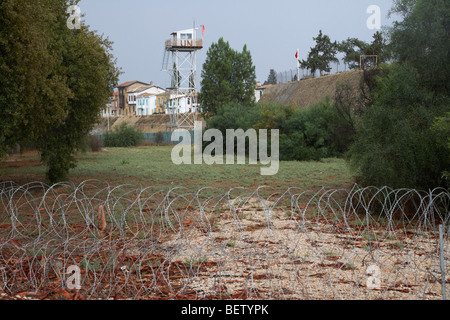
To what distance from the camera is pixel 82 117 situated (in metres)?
16.0

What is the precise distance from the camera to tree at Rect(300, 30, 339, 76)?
49938 mm

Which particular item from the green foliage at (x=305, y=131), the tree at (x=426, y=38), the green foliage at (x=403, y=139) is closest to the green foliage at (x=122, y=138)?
the green foliage at (x=305, y=131)

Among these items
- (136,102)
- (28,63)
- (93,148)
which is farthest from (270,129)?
(136,102)

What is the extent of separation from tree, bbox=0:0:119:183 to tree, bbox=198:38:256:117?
34904mm

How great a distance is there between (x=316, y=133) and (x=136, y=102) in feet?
226

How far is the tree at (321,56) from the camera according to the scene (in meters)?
49.9

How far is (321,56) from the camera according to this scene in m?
52.6

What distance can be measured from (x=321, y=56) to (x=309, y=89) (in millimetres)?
3757

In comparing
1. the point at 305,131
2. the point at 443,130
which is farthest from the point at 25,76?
the point at 305,131

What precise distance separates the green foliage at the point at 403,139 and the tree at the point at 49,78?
8.36 metres
